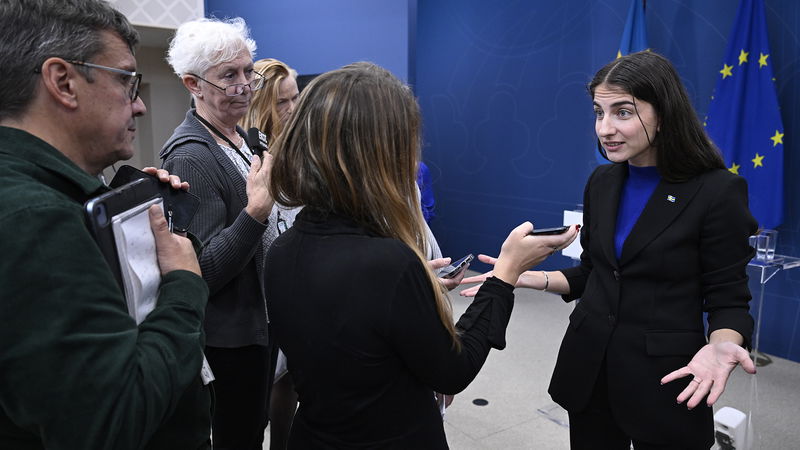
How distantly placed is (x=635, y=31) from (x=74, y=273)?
4680mm

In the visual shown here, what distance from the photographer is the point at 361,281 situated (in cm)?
108

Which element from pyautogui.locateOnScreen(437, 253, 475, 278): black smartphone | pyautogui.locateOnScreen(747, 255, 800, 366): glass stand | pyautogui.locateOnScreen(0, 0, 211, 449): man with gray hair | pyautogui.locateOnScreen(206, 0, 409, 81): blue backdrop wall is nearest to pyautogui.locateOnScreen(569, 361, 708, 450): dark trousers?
pyautogui.locateOnScreen(437, 253, 475, 278): black smartphone

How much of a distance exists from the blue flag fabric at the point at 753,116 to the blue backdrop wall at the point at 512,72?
0.64 feet

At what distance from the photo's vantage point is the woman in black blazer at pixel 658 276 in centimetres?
153

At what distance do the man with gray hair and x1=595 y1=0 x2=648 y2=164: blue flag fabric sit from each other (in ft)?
14.1

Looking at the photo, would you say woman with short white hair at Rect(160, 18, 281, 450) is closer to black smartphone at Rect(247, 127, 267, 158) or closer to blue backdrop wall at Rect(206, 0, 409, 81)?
black smartphone at Rect(247, 127, 267, 158)

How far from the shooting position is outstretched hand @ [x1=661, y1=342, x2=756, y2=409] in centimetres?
141

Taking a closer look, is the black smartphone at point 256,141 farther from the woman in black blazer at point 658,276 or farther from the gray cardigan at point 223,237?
the woman in black blazer at point 658,276

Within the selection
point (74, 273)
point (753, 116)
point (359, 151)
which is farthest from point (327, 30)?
point (74, 273)

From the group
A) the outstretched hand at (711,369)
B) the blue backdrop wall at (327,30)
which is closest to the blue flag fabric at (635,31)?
the blue backdrop wall at (327,30)

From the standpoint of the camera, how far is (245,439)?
6.39 feet

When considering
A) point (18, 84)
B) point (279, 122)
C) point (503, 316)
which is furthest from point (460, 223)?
point (18, 84)

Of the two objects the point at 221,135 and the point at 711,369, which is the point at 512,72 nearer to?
the point at 221,135

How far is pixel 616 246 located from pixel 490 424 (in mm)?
1834
